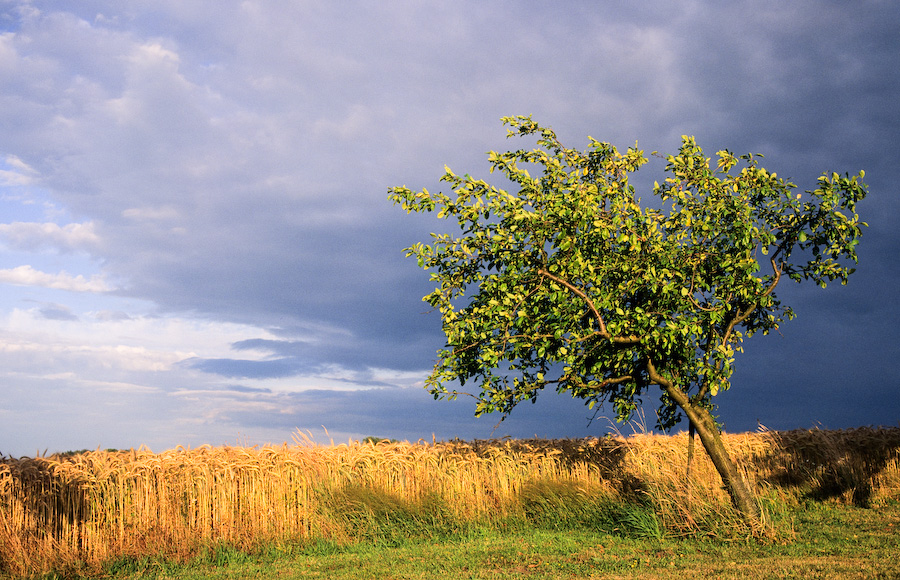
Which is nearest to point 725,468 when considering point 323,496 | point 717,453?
point 717,453

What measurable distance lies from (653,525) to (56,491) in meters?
12.5

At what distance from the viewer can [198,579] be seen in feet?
38.0

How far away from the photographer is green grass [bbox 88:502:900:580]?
10.6 m

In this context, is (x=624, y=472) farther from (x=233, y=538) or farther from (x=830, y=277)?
(x=233, y=538)

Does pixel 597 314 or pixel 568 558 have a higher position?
pixel 597 314

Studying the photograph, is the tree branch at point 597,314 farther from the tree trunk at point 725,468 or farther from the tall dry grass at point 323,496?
the tall dry grass at point 323,496

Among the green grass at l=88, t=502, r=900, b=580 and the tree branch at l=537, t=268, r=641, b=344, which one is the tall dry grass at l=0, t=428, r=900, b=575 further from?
the tree branch at l=537, t=268, r=641, b=344

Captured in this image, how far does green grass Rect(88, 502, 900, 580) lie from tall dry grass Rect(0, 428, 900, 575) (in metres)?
0.40

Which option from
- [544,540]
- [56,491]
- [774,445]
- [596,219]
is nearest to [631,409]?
[544,540]

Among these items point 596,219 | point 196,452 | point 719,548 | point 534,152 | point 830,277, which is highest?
point 534,152

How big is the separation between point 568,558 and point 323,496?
5690 millimetres

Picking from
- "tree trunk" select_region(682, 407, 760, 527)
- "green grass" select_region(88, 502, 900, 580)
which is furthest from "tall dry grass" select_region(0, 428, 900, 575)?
"green grass" select_region(88, 502, 900, 580)

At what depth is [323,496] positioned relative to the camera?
14.2m

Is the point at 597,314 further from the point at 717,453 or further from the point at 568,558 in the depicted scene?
the point at 568,558
